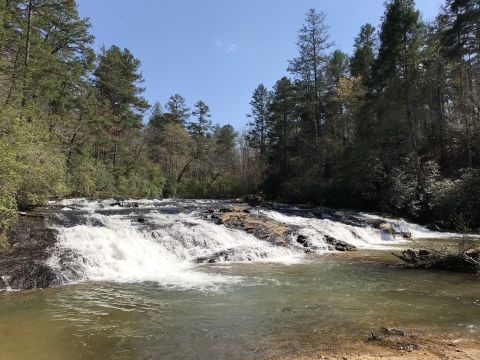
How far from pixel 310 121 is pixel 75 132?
27.0m

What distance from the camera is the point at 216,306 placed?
7895 mm

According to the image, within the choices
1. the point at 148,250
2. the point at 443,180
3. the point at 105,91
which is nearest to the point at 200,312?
the point at 148,250

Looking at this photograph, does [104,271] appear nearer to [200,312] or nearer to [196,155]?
[200,312]

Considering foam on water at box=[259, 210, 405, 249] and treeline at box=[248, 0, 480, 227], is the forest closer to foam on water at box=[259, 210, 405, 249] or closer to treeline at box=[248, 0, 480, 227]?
treeline at box=[248, 0, 480, 227]

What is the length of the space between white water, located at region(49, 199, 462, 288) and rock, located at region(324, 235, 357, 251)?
27 centimetres

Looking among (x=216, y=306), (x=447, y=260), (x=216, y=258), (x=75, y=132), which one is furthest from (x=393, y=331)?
(x=75, y=132)

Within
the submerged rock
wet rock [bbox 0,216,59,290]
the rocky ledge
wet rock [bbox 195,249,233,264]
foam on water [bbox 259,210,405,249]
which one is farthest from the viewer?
foam on water [bbox 259,210,405,249]

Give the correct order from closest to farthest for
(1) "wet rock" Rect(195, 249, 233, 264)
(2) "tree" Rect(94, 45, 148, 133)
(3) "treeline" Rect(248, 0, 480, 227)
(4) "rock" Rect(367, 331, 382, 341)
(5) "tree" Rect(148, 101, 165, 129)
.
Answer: (4) "rock" Rect(367, 331, 382, 341) → (1) "wet rock" Rect(195, 249, 233, 264) → (3) "treeline" Rect(248, 0, 480, 227) → (2) "tree" Rect(94, 45, 148, 133) → (5) "tree" Rect(148, 101, 165, 129)

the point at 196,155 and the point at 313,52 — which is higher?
the point at 313,52

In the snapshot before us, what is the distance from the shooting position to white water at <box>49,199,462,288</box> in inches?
430

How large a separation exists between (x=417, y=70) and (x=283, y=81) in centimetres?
2087

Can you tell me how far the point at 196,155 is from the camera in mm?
53625

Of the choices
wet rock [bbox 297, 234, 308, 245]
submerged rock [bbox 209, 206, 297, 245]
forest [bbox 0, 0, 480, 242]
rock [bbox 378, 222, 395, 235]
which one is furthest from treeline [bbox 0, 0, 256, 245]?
rock [bbox 378, 222, 395, 235]

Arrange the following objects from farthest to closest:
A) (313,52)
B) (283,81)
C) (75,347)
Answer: (283,81) → (313,52) → (75,347)
